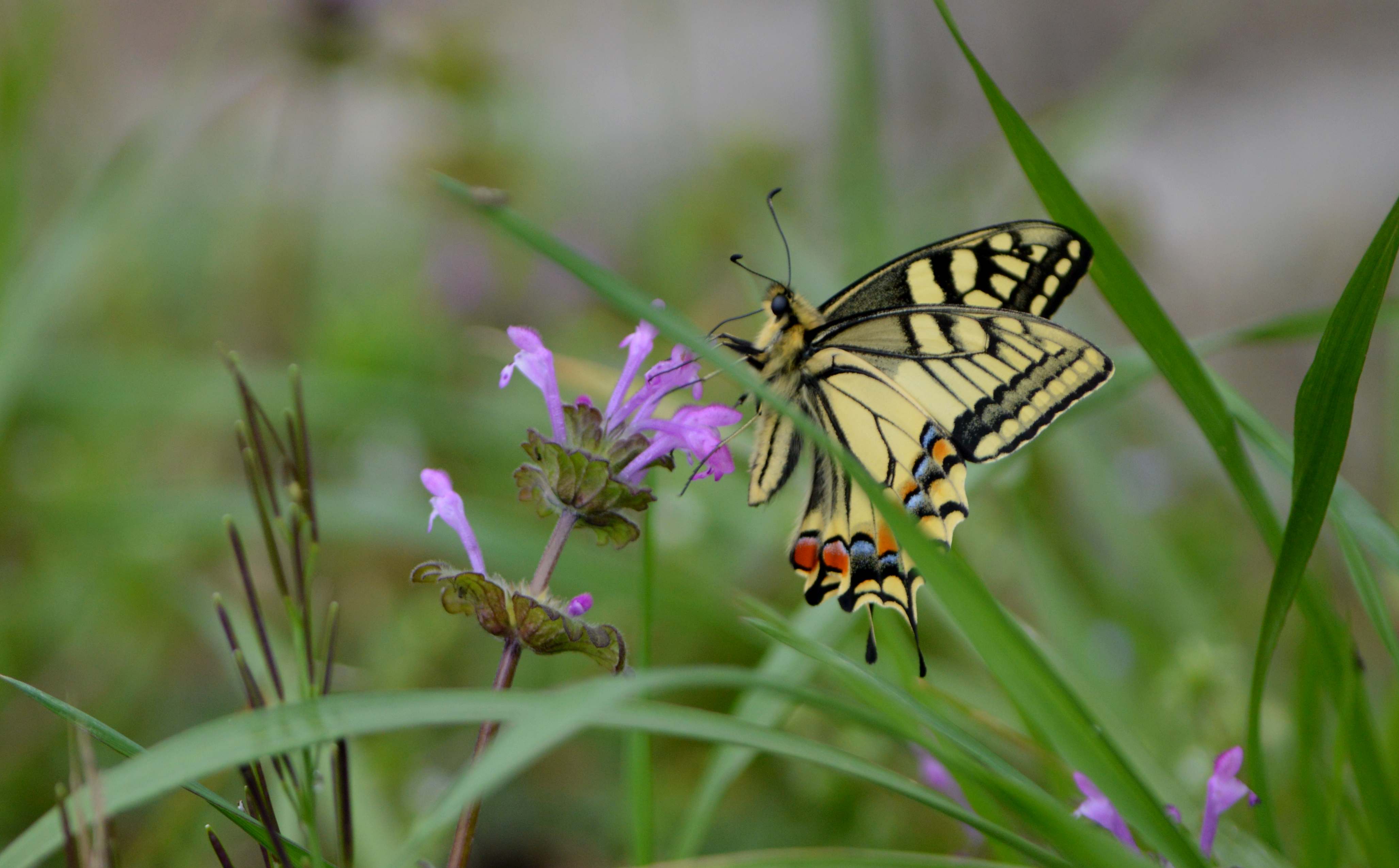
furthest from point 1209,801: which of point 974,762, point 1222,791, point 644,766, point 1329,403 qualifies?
point 644,766

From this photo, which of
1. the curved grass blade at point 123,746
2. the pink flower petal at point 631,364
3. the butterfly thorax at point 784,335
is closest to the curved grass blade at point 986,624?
the pink flower petal at point 631,364

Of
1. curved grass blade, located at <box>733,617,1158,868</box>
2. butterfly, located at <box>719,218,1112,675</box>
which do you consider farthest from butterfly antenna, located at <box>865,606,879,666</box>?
curved grass blade, located at <box>733,617,1158,868</box>

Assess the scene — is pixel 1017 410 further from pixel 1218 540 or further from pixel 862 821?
pixel 1218 540

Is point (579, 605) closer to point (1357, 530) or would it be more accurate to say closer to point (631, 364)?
point (631, 364)

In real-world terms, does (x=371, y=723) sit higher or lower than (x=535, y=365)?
lower

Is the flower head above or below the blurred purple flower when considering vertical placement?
above

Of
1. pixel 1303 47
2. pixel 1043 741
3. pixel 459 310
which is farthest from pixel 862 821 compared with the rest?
pixel 1303 47

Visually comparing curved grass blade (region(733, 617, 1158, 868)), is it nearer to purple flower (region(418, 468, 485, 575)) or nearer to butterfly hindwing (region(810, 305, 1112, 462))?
Answer: purple flower (region(418, 468, 485, 575))
